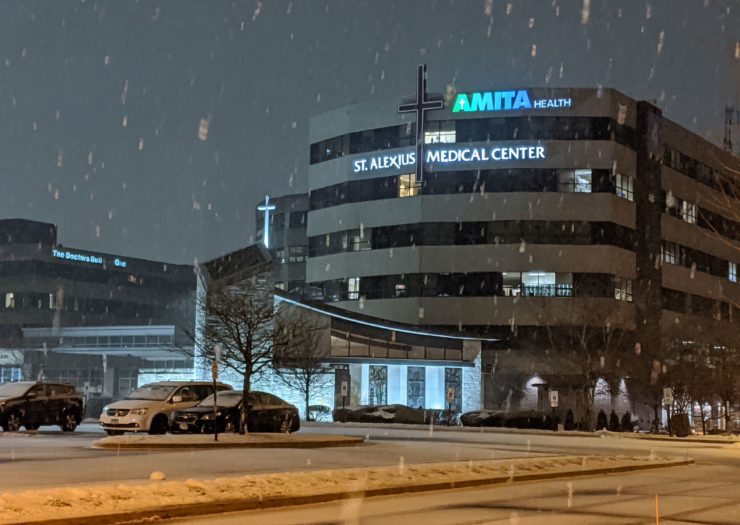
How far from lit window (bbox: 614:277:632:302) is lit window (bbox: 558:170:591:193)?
684 cm

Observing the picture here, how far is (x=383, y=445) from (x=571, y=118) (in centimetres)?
4568

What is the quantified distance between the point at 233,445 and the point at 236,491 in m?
11.7

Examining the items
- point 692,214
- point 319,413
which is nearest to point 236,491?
point 319,413

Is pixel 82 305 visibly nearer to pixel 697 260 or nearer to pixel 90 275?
pixel 90 275

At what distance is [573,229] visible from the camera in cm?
7000

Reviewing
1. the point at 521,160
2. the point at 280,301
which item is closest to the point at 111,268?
the point at 521,160

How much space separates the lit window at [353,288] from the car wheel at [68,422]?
41.2 meters

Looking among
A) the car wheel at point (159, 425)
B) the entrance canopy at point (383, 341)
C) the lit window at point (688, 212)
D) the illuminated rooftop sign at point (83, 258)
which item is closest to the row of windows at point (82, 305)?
the illuminated rooftop sign at point (83, 258)

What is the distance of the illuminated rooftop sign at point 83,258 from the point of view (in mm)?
110750

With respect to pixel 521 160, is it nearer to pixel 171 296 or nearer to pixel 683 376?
pixel 683 376

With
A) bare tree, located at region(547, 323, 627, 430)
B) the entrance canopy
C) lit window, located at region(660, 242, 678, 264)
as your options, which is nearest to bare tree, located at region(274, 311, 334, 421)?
the entrance canopy

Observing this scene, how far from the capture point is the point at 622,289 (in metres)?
71.6

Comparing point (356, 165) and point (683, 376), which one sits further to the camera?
point (356, 165)

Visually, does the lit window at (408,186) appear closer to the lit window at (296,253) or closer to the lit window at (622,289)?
the lit window at (622,289)
